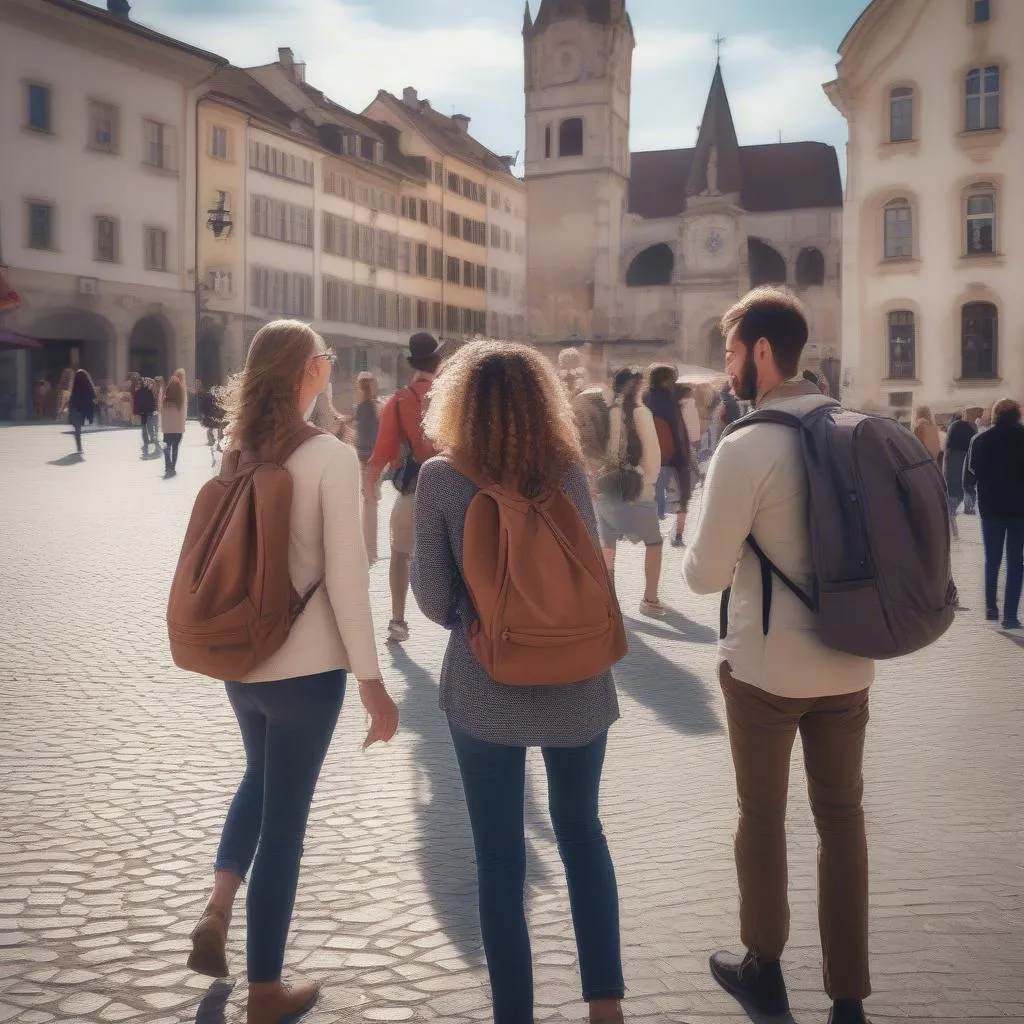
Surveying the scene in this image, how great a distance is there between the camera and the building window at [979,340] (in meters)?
37.7

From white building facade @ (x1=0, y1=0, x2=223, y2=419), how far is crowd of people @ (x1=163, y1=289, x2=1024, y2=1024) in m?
40.8

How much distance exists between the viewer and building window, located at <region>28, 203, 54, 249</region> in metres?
44.6

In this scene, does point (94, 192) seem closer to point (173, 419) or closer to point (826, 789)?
point (173, 419)

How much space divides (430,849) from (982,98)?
3636cm

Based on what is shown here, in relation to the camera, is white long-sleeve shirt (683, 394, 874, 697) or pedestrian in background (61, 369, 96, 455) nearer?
white long-sleeve shirt (683, 394, 874, 697)

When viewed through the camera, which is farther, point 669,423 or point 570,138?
point 570,138

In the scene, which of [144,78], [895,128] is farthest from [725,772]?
[144,78]

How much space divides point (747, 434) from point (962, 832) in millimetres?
2428

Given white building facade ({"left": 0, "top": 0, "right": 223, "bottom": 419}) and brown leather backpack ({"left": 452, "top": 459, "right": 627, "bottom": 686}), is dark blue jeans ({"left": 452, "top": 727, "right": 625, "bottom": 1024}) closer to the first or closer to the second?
brown leather backpack ({"left": 452, "top": 459, "right": 627, "bottom": 686})

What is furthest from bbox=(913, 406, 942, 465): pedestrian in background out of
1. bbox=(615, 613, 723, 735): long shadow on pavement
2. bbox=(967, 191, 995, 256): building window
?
bbox=(967, 191, 995, 256): building window

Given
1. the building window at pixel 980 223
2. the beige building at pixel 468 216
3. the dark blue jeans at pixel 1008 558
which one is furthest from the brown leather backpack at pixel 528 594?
the beige building at pixel 468 216

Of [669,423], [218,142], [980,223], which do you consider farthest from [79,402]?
[218,142]

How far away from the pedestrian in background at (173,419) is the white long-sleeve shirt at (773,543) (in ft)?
73.8

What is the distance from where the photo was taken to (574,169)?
244 ft
